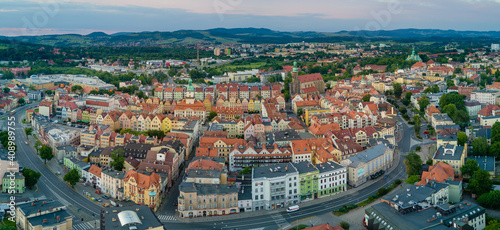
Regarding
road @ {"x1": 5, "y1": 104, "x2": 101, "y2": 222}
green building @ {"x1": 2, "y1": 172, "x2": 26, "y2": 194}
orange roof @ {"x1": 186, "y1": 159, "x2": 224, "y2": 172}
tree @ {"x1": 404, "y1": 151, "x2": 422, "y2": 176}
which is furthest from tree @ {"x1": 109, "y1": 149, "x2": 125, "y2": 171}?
tree @ {"x1": 404, "y1": 151, "x2": 422, "y2": 176}

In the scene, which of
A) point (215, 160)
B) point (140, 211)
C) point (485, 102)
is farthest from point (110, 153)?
point (485, 102)

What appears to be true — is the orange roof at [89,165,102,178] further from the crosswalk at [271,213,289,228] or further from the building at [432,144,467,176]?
the building at [432,144,467,176]

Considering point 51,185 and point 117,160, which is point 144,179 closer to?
point 117,160

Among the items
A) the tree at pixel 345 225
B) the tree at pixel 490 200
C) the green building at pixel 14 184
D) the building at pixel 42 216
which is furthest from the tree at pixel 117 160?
the tree at pixel 490 200

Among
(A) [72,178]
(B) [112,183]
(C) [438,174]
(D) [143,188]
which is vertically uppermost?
(C) [438,174]

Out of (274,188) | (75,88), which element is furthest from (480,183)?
(75,88)

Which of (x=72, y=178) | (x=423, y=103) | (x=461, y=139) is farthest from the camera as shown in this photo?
(x=423, y=103)

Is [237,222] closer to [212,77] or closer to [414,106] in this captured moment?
[414,106]

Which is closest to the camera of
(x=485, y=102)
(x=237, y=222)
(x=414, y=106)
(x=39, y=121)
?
(x=237, y=222)
